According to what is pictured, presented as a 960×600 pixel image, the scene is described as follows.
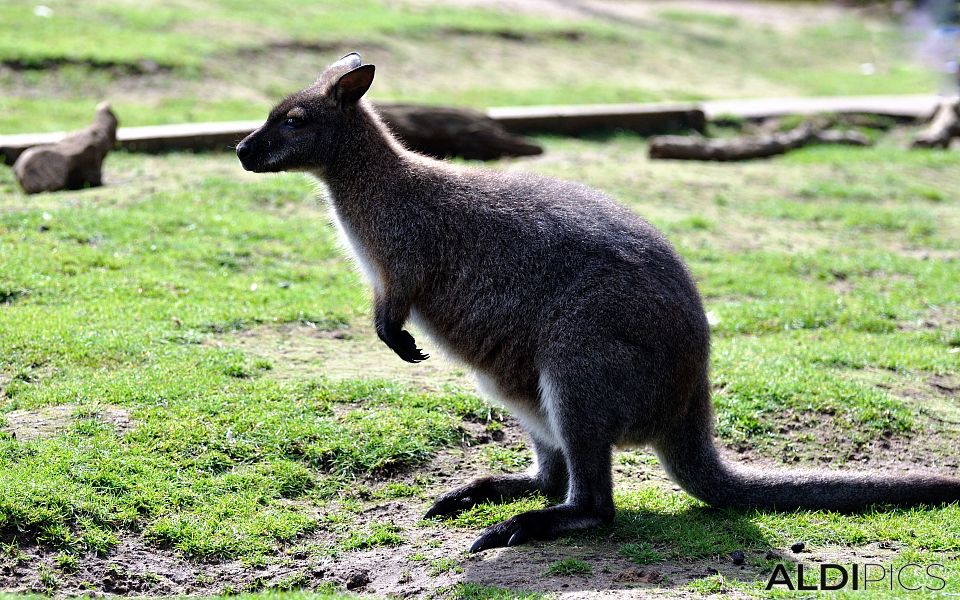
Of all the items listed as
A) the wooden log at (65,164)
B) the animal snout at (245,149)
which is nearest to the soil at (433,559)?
the animal snout at (245,149)

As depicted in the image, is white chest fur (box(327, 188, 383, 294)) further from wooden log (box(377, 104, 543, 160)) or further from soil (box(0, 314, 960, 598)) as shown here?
wooden log (box(377, 104, 543, 160))

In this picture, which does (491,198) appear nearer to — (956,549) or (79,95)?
(956,549)

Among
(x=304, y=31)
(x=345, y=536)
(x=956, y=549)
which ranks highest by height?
(x=304, y=31)

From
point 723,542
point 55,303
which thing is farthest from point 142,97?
point 723,542

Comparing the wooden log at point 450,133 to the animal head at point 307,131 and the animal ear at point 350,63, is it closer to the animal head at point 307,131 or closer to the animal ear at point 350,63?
the animal ear at point 350,63

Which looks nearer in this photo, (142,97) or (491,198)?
(491,198)

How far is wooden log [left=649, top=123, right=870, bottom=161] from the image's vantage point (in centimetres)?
1246

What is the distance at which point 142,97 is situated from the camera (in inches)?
511

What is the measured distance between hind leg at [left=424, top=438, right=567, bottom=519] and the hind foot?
44cm

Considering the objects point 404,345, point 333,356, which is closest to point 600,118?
point 333,356

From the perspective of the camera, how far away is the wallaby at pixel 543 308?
4723 mm

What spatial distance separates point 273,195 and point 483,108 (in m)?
5.03

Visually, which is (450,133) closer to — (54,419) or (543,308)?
(54,419)

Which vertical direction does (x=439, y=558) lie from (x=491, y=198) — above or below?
below
